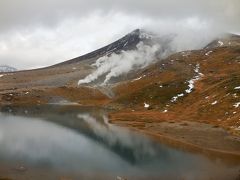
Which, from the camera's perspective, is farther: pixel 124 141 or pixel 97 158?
pixel 124 141

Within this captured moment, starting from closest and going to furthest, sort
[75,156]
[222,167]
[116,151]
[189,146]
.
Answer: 1. [222,167]
2. [75,156]
3. [116,151]
4. [189,146]

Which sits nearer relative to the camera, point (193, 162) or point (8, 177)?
point (8, 177)

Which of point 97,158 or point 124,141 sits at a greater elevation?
point 124,141

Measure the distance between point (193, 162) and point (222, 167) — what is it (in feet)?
21.1

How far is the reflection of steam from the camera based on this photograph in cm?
9177

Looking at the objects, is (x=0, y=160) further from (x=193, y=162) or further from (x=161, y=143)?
(x=161, y=143)

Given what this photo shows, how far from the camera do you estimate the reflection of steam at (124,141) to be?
91769 mm

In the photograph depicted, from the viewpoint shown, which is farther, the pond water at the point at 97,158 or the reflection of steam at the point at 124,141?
the reflection of steam at the point at 124,141


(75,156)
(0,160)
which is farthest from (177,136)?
(0,160)

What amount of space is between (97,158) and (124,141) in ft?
92.7

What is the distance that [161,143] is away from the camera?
103312mm

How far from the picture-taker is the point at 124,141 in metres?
108

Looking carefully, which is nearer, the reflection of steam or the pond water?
the pond water

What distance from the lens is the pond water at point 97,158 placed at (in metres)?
64.8
